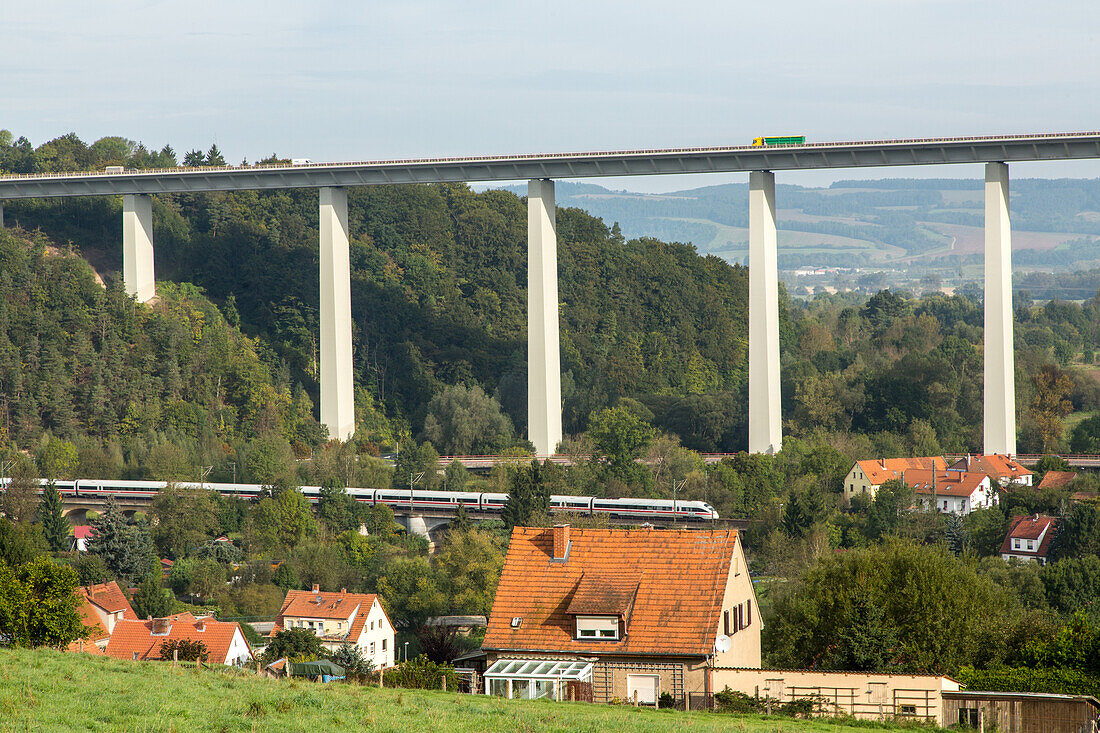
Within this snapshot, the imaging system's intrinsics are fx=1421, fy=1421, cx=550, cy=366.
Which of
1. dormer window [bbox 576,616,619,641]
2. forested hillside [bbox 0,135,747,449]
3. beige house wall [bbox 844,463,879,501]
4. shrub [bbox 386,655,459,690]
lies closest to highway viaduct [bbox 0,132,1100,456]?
beige house wall [bbox 844,463,879,501]

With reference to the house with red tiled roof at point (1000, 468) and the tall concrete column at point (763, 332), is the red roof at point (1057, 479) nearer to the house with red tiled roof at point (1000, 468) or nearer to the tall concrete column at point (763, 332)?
the house with red tiled roof at point (1000, 468)

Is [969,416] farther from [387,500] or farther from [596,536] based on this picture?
[596,536]

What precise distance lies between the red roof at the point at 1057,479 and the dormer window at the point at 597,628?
34.7 meters

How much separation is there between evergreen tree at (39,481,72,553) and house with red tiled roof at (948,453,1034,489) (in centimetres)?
3380

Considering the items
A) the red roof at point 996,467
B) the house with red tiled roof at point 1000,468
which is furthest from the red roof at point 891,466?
the red roof at point 996,467

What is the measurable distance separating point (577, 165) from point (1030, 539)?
83.9 feet

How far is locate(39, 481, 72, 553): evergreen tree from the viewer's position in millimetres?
50031

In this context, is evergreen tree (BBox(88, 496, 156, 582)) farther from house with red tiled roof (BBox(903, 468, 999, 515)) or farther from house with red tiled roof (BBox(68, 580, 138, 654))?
house with red tiled roof (BBox(903, 468, 999, 515))

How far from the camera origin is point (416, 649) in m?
38.1

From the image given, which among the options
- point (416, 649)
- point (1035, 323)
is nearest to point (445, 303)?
point (416, 649)

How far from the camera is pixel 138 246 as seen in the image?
7138 centimetres

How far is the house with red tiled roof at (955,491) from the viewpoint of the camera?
5159 cm

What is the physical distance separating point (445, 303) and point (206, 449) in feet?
76.5

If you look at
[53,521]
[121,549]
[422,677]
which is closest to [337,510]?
[121,549]
